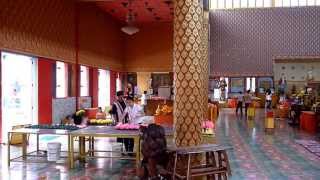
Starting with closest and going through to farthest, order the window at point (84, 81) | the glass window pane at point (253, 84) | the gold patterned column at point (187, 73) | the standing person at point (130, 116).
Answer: the gold patterned column at point (187, 73)
the standing person at point (130, 116)
the window at point (84, 81)
the glass window pane at point (253, 84)

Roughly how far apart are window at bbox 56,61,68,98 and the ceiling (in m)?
3.14

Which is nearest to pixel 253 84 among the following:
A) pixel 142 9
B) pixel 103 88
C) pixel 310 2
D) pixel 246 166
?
pixel 310 2

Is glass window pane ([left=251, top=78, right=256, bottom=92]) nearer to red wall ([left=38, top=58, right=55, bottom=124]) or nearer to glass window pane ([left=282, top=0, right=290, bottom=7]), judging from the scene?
glass window pane ([left=282, top=0, right=290, bottom=7])

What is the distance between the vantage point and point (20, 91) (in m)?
11.4

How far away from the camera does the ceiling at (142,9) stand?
600 inches

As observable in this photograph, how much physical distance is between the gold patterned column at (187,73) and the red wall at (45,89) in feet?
22.5

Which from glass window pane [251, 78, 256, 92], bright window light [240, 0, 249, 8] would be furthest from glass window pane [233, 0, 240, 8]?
glass window pane [251, 78, 256, 92]

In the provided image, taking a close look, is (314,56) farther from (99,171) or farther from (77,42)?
(99,171)

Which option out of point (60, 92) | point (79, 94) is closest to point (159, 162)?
point (60, 92)

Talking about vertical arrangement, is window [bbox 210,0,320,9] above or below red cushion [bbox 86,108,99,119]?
above

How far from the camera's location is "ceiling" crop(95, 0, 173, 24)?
15.2 m

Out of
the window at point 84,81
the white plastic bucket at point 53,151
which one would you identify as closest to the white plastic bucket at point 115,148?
the white plastic bucket at point 53,151

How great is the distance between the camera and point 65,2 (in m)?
12.8

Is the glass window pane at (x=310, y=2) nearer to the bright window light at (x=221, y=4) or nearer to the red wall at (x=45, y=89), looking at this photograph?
the bright window light at (x=221, y=4)
